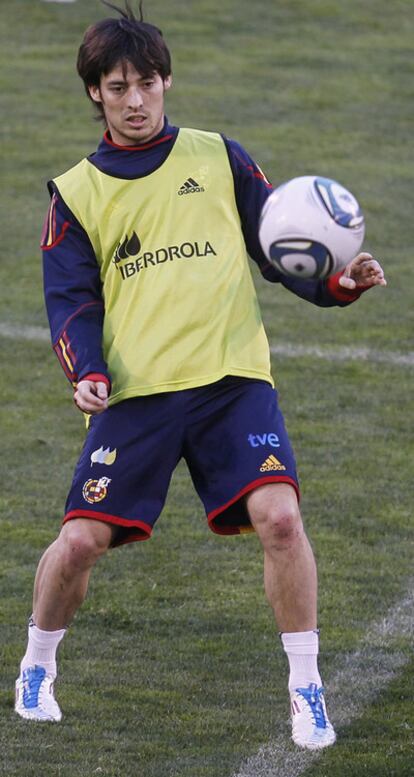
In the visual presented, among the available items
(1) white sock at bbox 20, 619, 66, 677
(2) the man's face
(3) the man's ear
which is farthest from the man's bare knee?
(3) the man's ear

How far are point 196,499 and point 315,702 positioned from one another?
9.34ft

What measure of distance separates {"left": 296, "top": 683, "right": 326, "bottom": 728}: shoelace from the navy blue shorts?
1.70 feet

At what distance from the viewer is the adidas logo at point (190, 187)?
4980 millimetres

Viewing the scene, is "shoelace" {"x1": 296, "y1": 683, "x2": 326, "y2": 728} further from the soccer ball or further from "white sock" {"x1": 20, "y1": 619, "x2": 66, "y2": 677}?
the soccer ball

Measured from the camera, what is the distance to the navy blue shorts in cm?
486

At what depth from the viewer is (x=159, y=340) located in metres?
4.90

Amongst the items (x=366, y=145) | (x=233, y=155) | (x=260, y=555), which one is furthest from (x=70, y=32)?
(x=233, y=155)

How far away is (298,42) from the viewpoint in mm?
17719

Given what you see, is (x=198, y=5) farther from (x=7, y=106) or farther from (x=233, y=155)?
(x=233, y=155)

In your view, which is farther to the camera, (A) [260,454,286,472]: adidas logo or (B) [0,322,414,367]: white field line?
(B) [0,322,414,367]: white field line

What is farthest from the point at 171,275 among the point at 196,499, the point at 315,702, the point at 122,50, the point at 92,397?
the point at 196,499

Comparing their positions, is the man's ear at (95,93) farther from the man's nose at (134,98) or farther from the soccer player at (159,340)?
the man's nose at (134,98)

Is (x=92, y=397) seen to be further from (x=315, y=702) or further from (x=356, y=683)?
(x=356, y=683)

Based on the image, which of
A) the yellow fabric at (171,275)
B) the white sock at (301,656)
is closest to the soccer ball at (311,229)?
the yellow fabric at (171,275)
